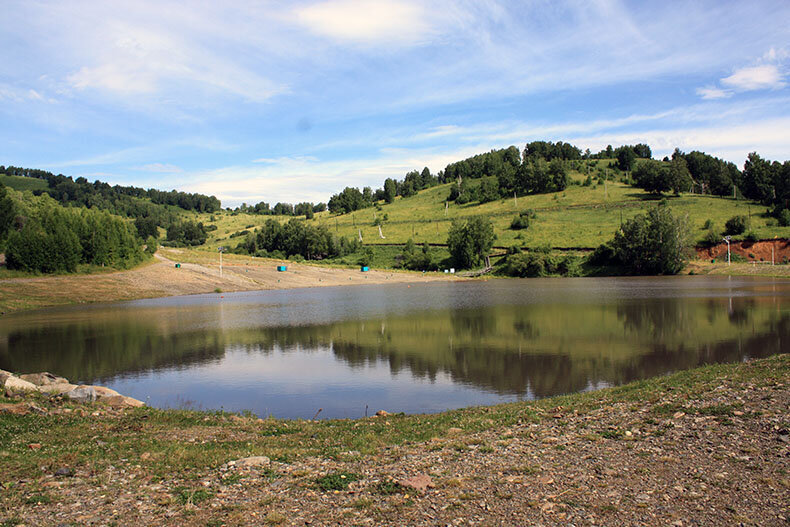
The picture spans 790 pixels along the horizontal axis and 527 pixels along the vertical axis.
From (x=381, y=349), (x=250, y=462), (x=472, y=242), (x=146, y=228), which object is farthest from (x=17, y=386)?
(x=146, y=228)

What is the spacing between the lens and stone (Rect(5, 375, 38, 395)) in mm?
12866

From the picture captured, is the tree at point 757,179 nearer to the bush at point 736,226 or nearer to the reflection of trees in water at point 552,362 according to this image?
the bush at point 736,226

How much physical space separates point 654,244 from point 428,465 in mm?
87696

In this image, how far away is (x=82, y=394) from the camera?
13.3 meters

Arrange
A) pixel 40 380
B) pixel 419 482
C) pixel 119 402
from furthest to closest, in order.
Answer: pixel 40 380 < pixel 119 402 < pixel 419 482

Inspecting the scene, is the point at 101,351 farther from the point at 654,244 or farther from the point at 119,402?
the point at 654,244

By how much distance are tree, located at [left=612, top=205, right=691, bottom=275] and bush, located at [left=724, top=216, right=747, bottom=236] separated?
10294 mm

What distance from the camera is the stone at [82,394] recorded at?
13.1 meters

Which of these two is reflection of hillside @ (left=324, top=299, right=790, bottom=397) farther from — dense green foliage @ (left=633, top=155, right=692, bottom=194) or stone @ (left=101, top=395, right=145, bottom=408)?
dense green foliage @ (left=633, top=155, right=692, bottom=194)

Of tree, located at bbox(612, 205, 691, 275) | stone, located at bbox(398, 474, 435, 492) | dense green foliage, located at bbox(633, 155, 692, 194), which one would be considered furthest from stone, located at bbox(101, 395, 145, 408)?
dense green foliage, located at bbox(633, 155, 692, 194)

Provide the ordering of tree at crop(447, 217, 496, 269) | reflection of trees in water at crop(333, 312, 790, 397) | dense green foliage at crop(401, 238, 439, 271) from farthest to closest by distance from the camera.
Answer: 1. dense green foliage at crop(401, 238, 439, 271)
2. tree at crop(447, 217, 496, 269)
3. reflection of trees in water at crop(333, 312, 790, 397)

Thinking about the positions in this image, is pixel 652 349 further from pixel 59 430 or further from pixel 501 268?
pixel 501 268

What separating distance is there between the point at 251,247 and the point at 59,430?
119675 mm

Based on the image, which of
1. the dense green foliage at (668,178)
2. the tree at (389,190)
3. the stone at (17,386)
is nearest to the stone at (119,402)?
the stone at (17,386)
